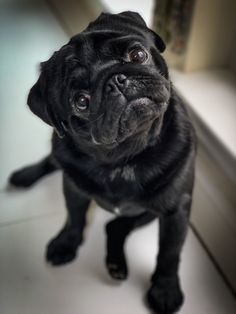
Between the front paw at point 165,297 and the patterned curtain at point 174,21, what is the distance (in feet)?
1.82

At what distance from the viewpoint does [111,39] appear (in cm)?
76

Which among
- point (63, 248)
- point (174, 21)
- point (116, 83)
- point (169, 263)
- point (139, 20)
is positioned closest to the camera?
point (116, 83)

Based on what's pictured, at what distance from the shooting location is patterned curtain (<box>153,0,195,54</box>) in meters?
1.18

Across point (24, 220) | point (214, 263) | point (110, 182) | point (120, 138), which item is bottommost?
point (214, 263)

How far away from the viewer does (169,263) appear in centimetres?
96

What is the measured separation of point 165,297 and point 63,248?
23 cm

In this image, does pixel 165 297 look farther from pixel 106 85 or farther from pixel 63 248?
pixel 106 85

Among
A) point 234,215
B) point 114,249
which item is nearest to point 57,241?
point 114,249

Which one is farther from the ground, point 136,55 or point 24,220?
point 136,55

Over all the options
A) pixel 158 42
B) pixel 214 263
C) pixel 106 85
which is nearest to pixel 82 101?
pixel 106 85

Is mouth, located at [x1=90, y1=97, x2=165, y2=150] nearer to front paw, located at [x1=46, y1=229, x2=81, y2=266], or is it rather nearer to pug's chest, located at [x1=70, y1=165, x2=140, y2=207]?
pug's chest, located at [x1=70, y1=165, x2=140, y2=207]

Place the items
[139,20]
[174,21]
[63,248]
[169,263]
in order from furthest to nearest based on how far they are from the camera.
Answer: [174,21] < [63,248] < [169,263] < [139,20]

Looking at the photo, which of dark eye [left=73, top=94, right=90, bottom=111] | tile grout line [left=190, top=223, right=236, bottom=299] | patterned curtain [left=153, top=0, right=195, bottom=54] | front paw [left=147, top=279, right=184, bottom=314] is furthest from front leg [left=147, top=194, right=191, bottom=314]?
patterned curtain [left=153, top=0, right=195, bottom=54]

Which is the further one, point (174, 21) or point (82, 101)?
point (174, 21)
